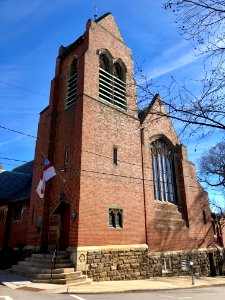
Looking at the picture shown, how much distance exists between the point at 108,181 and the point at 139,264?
5.09 metres

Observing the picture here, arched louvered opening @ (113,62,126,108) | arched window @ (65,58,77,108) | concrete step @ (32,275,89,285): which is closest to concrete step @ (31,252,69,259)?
concrete step @ (32,275,89,285)

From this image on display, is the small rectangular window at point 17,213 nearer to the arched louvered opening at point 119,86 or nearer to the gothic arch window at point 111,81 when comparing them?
the gothic arch window at point 111,81

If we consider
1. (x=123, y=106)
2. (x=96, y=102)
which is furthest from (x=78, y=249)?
(x=123, y=106)

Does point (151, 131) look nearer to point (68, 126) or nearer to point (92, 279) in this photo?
point (68, 126)

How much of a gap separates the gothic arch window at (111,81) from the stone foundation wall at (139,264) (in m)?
9.32

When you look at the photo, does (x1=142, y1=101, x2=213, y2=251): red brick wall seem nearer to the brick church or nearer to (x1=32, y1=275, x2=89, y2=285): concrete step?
the brick church

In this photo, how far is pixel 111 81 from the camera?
1884 centimetres

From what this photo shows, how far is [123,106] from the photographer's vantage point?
19047 mm

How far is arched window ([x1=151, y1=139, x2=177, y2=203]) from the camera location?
64.0 ft

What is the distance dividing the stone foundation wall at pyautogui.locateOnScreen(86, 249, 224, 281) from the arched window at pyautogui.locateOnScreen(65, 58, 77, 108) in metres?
9.75

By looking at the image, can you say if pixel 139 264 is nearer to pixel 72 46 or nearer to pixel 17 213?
pixel 17 213

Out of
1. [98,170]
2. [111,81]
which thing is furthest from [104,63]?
[98,170]

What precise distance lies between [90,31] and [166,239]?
1511 cm

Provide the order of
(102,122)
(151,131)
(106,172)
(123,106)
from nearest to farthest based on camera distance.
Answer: (106,172) < (102,122) < (123,106) < (151,131)
